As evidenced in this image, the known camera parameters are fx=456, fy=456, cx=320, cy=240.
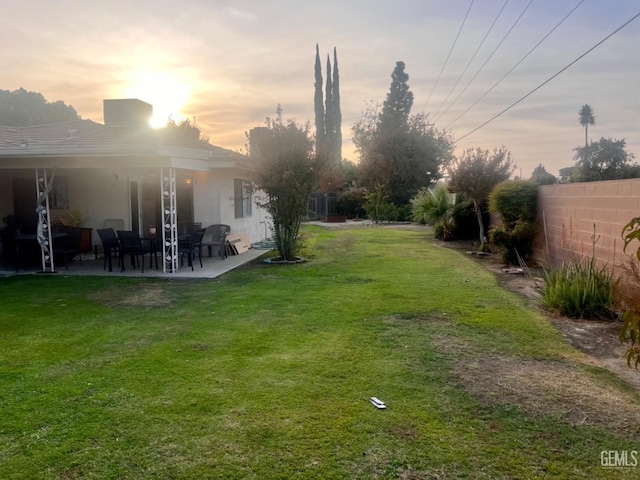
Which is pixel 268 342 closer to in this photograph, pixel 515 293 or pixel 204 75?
pixel 515 293

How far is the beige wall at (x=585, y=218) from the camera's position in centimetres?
698

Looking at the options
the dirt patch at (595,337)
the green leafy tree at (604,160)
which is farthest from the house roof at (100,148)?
the green leafy tree at (604,160)

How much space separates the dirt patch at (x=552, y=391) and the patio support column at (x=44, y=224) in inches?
367

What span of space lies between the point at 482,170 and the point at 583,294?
792cm

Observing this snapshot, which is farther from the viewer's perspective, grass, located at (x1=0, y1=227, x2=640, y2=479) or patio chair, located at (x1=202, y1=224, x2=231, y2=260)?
patio chair, located at (x1=202, y1=224, x2=231, y2=260)

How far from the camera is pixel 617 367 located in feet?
15.2

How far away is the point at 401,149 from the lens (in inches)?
1378

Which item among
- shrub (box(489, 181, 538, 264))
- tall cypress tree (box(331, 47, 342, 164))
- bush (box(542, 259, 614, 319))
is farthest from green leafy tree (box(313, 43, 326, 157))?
bush (box(542, 259, 614, 319))

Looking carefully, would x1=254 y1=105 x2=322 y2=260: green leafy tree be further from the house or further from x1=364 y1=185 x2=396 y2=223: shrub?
x1=364 y1=185 x2=396 y2=223: shrub

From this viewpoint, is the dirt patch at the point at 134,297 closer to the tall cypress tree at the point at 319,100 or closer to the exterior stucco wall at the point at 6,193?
the exterior stucco wall at the point at 6,193

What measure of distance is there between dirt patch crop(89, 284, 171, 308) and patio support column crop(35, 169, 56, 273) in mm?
2780

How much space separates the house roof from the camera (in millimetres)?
9242

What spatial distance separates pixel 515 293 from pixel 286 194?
5858mm

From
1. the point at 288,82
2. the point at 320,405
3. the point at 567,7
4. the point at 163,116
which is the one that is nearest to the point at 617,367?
the point at 320,405
